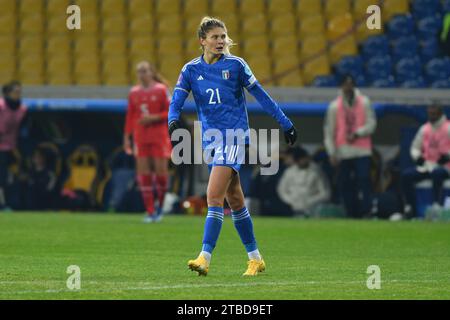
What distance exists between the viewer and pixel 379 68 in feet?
73.8

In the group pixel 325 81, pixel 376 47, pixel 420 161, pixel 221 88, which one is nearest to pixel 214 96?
pixel 221 88

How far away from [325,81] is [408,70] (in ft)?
4.87

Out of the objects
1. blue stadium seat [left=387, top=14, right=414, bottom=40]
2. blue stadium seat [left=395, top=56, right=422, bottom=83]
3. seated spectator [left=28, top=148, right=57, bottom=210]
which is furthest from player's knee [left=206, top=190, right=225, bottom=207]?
blue stadium seat [left=387, top=14, right=414, bottom=40]


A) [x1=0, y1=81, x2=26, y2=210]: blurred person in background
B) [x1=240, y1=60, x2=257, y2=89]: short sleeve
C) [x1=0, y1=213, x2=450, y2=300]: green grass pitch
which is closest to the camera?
[x1=0, y1=213, x2=450, y2=300]: green grass pitch

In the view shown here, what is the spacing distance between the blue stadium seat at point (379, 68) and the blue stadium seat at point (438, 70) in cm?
69

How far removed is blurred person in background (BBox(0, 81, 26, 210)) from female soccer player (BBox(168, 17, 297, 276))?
1076cm

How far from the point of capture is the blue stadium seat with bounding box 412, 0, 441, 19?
2330cm

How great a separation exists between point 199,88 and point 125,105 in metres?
10.9

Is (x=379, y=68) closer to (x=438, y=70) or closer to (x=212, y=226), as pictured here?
(x=438, y=70)

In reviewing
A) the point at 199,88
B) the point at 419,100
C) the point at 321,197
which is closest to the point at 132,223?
the point at 321,197

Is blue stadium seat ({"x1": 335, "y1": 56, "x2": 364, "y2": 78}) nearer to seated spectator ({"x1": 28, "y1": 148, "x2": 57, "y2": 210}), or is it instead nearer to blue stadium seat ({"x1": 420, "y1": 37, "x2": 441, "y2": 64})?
blue stadium seat ({"x1": 420, "y1": 37, "x2": 441, "y2": 64})

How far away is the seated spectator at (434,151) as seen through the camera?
18484mm

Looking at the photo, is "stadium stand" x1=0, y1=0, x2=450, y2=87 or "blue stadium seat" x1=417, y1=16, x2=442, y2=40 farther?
"stadium stand" x1=0, y1=0, x2=450, y2=87

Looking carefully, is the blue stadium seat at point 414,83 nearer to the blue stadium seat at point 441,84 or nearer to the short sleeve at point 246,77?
the blue stadium seat at point 441,84
